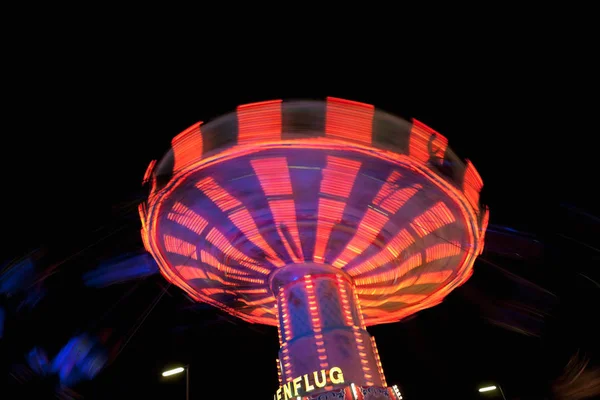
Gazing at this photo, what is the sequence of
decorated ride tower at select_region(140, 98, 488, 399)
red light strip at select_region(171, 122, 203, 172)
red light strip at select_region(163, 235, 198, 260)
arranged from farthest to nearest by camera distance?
red light strip at select_region(163, 235, 198, 260), red light strip at select_region(171, 122, 203, 172), decorated ride tower at select_region(140, 98, 488, 399)

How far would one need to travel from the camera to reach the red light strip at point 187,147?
786cm

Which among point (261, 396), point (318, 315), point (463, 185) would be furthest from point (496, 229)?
point (261, 396)

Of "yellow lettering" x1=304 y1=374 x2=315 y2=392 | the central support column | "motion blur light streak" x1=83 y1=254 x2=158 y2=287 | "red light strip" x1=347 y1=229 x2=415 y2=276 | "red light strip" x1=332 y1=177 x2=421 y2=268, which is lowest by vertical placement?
"yellow lettering" x1=304 y1=374 x2=315 y2=392

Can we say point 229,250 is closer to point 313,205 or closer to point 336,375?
point 313,205

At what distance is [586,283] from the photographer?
1216 centimetres

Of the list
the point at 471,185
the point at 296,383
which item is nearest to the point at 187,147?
the point at 296,383

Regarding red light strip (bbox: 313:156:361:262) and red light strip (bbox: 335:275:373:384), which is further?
red light strip (bbox: 335:275:373:384)

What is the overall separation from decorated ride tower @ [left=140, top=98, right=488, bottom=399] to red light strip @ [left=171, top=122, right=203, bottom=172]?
17mm

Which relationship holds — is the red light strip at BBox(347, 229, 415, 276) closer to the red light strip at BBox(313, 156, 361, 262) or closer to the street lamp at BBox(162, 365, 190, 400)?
the red light strip at BBox(313, 156, 361, 262)

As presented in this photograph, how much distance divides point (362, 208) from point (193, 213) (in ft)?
10.2

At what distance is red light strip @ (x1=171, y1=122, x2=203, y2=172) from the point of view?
309 inches

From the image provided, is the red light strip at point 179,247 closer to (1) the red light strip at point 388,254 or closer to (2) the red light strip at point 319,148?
(2) the red light strip at point 319,148

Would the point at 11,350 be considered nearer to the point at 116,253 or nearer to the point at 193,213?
the point at 116,253

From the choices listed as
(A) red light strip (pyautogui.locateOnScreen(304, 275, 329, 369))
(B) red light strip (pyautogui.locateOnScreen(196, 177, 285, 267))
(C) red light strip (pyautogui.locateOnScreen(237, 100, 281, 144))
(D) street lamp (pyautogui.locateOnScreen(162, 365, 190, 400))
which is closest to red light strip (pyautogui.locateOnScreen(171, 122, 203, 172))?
(B) red light strip (pyautogui.locateOnScreen(196, 177, 285, 267))
